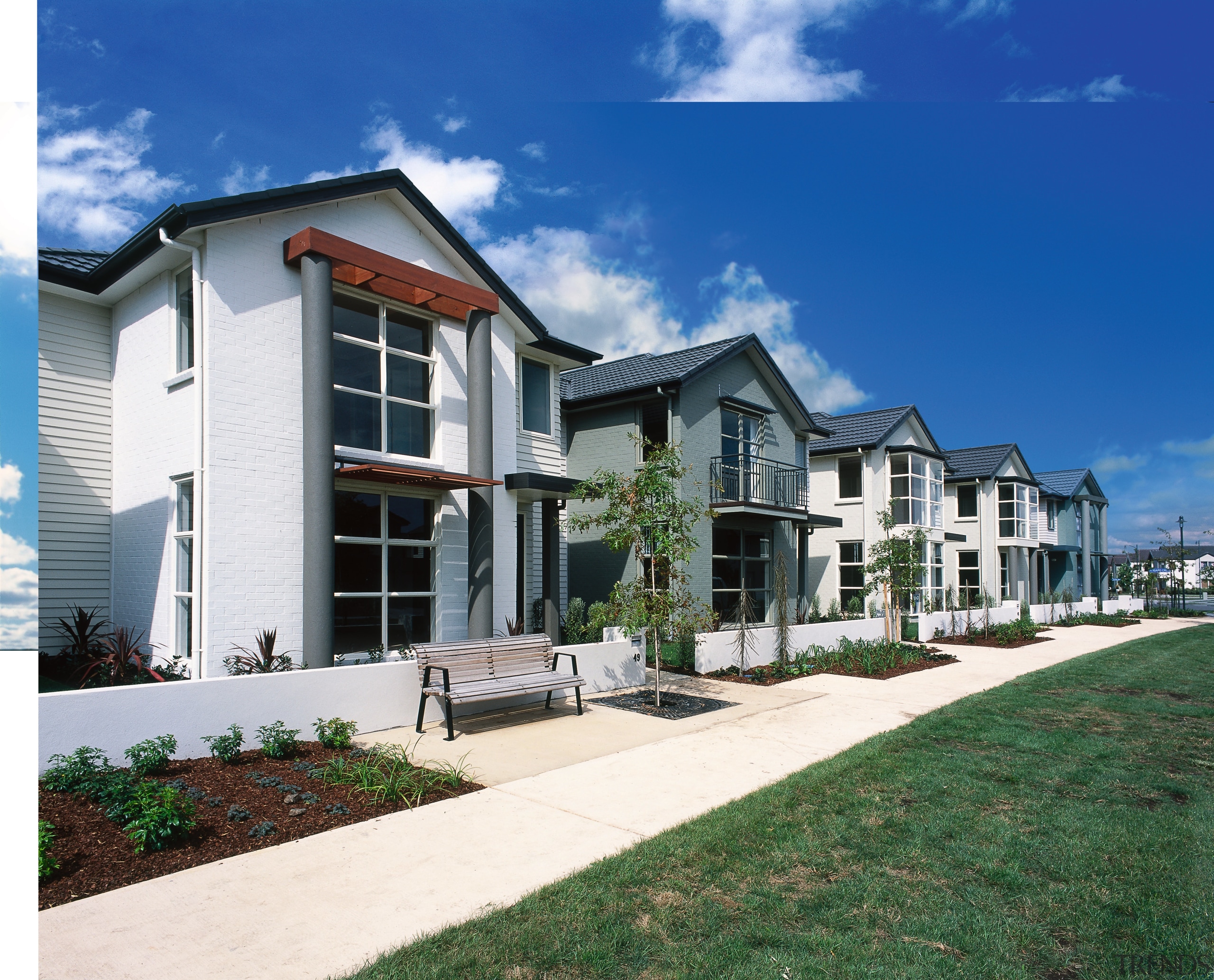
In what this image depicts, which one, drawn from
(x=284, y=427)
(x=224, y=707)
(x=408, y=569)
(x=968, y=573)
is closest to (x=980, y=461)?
(x=968, y=573)

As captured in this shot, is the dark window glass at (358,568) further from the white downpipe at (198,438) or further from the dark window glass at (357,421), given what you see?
the white downpipe at (198,438)

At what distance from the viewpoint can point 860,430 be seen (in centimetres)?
2714

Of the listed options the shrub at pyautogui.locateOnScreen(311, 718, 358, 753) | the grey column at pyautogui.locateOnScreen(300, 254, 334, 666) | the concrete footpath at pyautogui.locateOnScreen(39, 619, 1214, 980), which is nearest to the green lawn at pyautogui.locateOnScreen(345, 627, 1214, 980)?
the concrete footpath at pyautogui.locateOnScreen(39, 619, 1214, 980)

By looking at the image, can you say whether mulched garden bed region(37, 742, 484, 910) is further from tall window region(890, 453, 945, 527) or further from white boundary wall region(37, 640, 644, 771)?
tall window region(890, 453, 945, 527)

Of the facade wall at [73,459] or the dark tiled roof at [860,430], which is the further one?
the dark tiled roof at [860,430]

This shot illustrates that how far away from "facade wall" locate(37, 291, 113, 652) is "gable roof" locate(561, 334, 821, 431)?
8776 mm

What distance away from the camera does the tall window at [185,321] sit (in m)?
9.98

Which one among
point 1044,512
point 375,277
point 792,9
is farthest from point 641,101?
point 1044,512

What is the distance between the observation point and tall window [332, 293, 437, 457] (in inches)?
425

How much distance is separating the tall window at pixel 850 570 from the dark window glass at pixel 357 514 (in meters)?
19.1

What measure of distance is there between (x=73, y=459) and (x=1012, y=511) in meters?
34.7

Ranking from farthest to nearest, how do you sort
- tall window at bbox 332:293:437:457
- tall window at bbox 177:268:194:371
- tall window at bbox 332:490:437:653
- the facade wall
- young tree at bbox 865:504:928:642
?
young tree at bbox 865:504:928:642 < tall window at bbox 332:293:437:457 < tall window at bbox 332:490:437:653 < the facade wall < tall window at bbox 177:268:194:371

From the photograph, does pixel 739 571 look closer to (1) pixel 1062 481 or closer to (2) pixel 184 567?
(2) pixel 184 567

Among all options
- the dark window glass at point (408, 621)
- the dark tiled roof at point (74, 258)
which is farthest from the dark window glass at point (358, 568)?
the dark tiled roof at point (74, 258)
